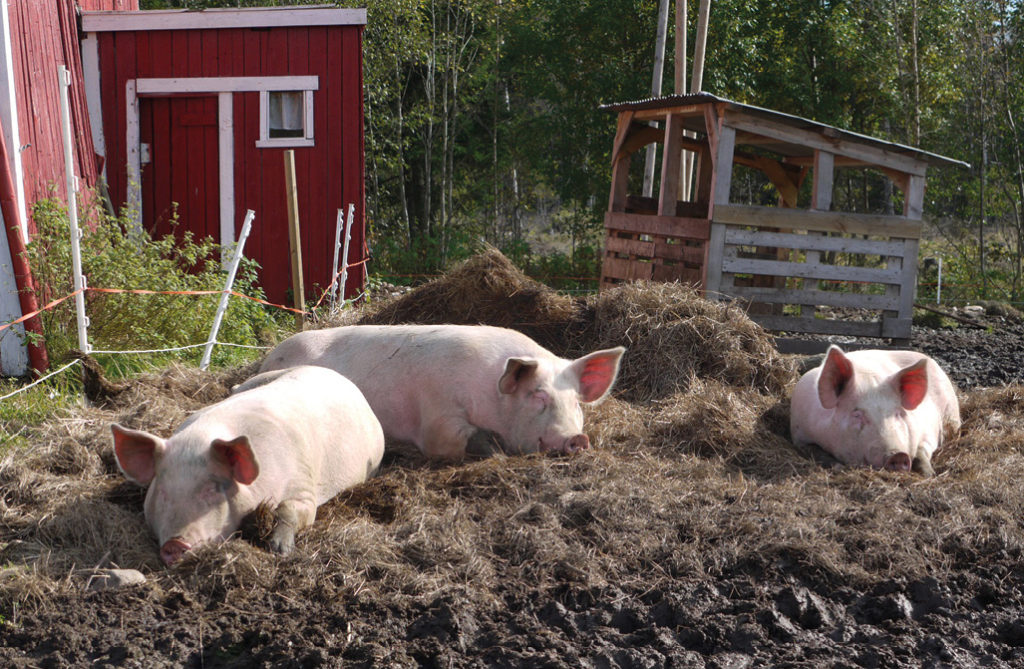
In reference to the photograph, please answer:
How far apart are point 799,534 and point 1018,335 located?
9190 millimetres

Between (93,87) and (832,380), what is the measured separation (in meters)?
8.24

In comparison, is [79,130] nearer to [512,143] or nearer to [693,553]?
[693,553]

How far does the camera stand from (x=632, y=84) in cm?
1797

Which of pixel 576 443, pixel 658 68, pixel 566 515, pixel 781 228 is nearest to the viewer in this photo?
pixel 566 515

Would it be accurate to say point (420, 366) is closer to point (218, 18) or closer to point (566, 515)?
point (566, 515)

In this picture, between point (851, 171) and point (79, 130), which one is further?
point (851, 171)

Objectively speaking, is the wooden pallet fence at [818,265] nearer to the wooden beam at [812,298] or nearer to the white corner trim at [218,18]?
the wooden beam at [812,298]

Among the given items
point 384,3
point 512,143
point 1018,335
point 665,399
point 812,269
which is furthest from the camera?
point 512,143

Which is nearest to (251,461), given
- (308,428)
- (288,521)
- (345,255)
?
(288,521)

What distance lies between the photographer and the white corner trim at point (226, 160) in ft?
34.9

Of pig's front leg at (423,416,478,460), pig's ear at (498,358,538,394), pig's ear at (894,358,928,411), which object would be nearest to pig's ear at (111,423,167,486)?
pig's front leg at (423,416,478,460)

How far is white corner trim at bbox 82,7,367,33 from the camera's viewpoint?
10.3 m

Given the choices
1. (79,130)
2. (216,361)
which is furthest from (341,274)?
(216,361)

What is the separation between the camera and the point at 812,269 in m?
9.45
